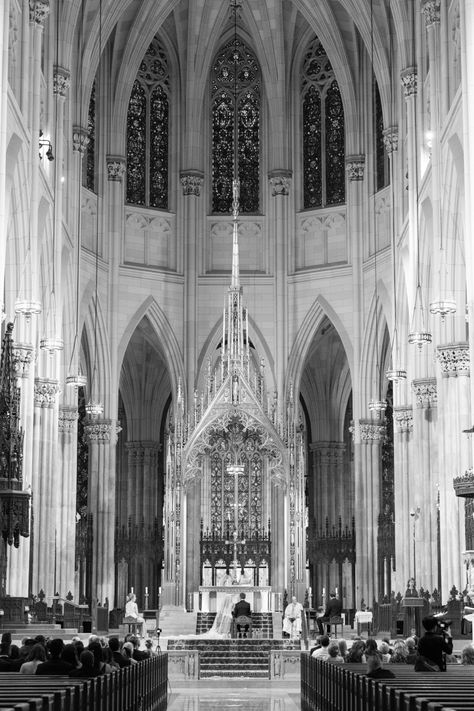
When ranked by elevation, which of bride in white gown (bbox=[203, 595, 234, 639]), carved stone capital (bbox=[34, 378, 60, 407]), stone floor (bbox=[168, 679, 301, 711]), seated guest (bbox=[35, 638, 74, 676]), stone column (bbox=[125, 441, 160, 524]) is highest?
carved stone capital (bbox=[34, 378, 60, 407])

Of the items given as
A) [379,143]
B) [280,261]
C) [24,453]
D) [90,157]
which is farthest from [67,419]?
[379,143]

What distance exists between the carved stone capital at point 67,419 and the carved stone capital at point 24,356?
303 inches

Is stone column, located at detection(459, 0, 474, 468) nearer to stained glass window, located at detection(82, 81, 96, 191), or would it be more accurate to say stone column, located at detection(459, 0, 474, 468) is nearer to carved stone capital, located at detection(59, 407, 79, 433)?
carved stone capital, located at detection(59, 407, 79, 433)

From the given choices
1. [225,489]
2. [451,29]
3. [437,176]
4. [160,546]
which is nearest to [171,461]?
[225,489]

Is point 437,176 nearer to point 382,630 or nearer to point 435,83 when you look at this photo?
point 435,83

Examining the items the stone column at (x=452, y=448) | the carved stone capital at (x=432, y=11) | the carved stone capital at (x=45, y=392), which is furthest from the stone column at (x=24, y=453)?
the carved stone capital at (x=432, y=11)

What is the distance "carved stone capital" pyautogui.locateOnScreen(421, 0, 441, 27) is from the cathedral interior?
7cm

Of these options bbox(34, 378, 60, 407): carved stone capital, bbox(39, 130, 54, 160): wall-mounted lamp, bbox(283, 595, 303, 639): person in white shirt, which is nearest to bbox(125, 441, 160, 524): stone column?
bbox(283, 595, 303, 639): person in white shirt

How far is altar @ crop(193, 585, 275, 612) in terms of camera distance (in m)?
36.6

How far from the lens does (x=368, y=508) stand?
129ft

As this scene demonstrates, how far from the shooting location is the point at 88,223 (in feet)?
133

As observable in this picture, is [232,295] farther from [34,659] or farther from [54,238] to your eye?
[34,659]

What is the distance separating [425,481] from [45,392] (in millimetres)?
10067

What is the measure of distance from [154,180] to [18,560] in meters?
18.2
